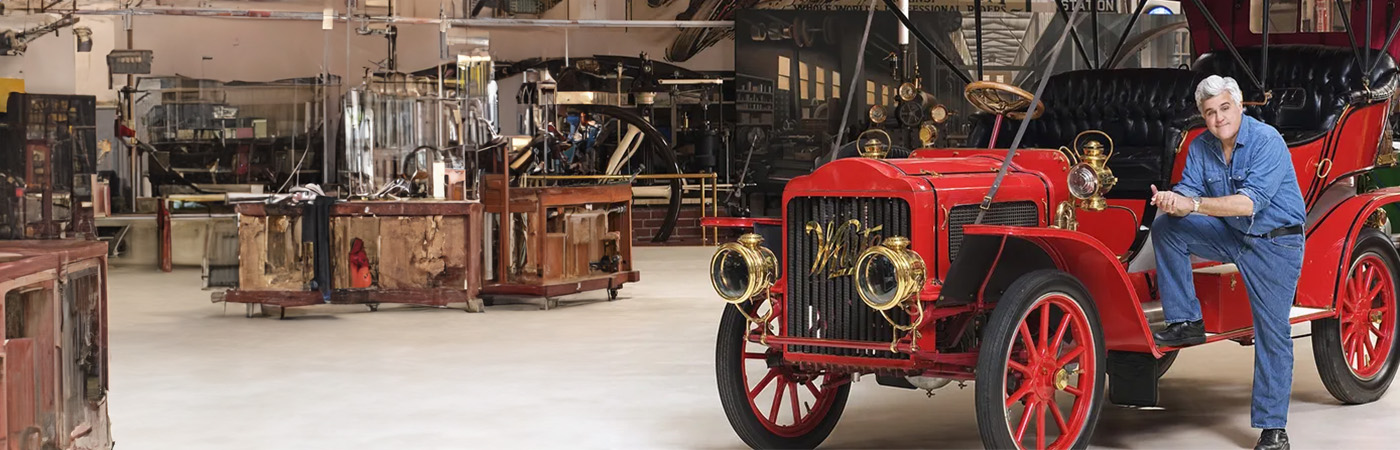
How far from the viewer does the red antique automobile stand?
4.56 metres

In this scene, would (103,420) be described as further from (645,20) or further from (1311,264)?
(645,20)

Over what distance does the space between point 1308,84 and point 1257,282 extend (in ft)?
6.03

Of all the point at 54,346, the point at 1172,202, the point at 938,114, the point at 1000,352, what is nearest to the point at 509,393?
the point at 54,346

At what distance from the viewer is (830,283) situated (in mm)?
4777

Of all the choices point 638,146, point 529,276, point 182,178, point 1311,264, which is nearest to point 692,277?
point 529,276

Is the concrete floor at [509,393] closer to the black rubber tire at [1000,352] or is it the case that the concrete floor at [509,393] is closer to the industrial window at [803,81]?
the black rubber tire at [1000,352]

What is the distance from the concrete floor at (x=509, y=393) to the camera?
5570 mm

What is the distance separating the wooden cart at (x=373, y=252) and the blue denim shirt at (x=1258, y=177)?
5.66 m

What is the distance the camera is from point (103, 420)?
4637mm

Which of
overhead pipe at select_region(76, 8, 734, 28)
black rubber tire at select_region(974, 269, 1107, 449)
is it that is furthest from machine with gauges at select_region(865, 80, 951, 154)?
black rubber tire at select_region(974, 269, 1107, 449)

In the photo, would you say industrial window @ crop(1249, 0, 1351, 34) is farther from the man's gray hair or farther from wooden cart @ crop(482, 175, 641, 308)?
wooden cart @ crop(482, 175, 641, 308)

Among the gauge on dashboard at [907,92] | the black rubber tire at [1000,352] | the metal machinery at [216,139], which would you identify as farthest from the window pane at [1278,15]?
the metal machinery at [216,139]

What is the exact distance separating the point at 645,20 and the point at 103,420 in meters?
12.8

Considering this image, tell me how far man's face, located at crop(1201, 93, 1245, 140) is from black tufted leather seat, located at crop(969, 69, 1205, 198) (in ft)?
4.38
